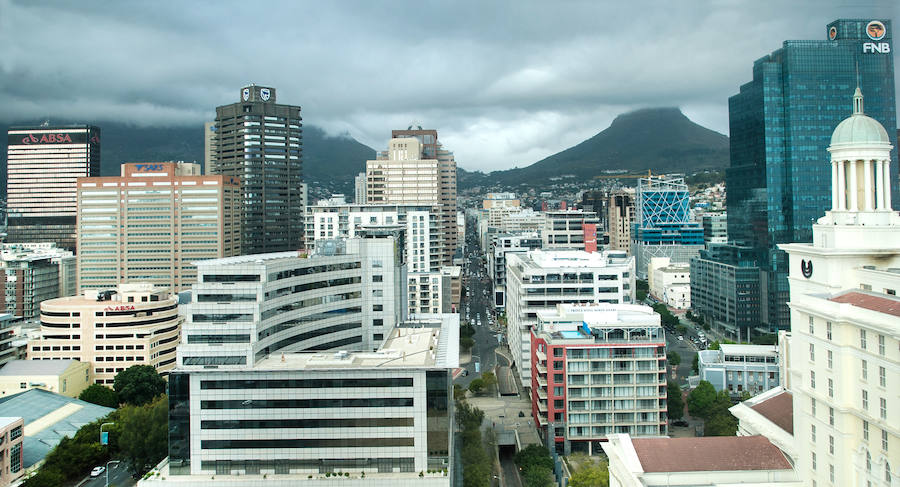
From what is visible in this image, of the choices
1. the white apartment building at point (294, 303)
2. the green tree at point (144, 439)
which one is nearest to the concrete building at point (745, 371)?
the white apartment building at point (294, 303)

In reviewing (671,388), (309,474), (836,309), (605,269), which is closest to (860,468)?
(836,309)

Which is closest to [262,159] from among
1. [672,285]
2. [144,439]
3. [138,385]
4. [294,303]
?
[672,285]

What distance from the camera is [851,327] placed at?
27078mm

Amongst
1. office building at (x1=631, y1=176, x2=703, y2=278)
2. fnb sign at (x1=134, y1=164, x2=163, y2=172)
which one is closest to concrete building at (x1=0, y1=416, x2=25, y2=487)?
fnb sign at (x1=134, y1=164, x2=163, y2=172)

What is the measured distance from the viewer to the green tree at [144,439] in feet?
182

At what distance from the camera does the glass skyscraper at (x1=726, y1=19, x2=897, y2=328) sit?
10594cm

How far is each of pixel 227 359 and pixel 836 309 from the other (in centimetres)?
3728

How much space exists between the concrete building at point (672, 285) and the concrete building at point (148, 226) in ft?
324

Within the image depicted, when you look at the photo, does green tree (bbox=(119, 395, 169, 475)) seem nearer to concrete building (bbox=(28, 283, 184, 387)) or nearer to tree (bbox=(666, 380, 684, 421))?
concrete building (bbox=(28, 283, 184, 387))

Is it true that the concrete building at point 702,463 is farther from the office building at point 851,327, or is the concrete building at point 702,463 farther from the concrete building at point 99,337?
the concrete building at point 99,337

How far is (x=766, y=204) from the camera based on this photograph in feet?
361

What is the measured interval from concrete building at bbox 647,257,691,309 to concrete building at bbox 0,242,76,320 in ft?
434

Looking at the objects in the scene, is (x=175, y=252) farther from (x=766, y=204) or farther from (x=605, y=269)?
(x=766, y=204)

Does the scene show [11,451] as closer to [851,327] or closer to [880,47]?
[851,327]
